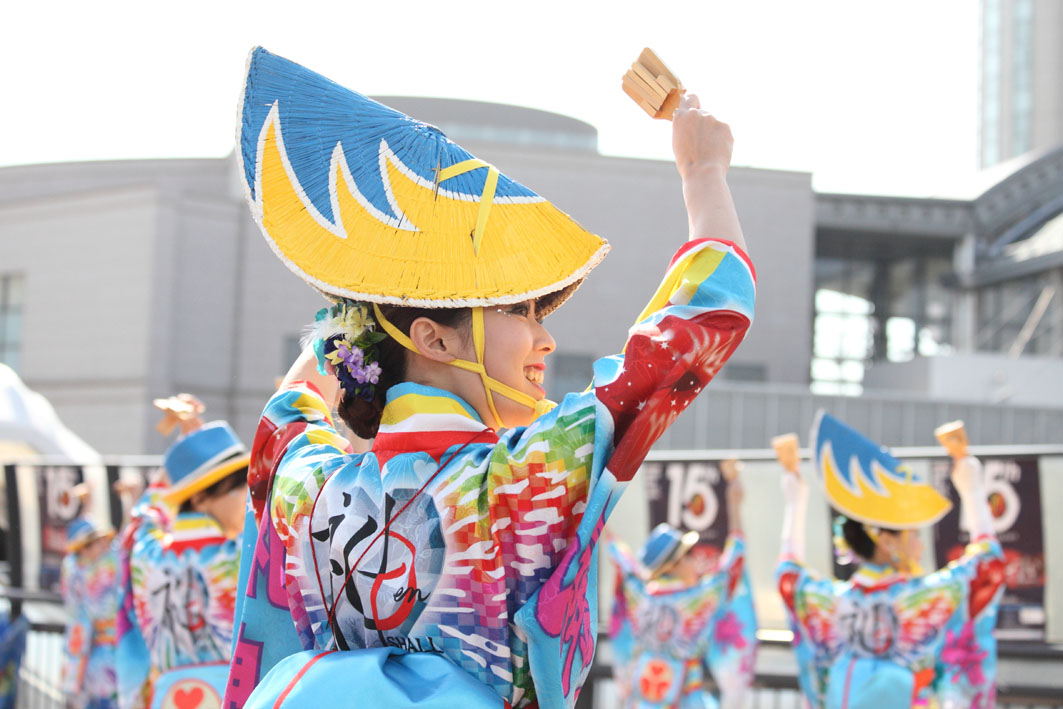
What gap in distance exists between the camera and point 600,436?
1.50 meters

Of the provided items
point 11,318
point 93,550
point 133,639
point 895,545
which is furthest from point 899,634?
point 11,318

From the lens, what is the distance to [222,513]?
4.59m

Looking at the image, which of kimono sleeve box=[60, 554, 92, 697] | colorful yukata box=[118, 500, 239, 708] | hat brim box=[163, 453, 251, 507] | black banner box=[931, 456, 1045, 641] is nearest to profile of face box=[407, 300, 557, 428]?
colorful yukata box=[118, 500, 239, 708]

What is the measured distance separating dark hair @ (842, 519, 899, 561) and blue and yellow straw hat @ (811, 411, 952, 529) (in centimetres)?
5

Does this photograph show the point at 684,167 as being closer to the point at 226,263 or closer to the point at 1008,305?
the point at 226,263

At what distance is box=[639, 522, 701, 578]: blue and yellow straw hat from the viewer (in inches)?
264

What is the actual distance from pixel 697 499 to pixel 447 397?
5.46 meters

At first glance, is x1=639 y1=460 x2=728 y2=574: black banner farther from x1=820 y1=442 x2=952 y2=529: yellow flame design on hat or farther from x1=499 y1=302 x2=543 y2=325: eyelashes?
x1=499 y1=302 x2=543 y2=325: eyelashes

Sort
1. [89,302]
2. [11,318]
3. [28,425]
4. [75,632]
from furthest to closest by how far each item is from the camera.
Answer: [11,318] → [89,302] → [28,425] → [75,632]

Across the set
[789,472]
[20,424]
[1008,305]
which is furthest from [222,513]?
[1008,305]

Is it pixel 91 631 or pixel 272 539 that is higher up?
pixel 272 539

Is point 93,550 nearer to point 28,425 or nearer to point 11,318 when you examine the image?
point 28,425

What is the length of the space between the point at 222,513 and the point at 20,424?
10.0 meters

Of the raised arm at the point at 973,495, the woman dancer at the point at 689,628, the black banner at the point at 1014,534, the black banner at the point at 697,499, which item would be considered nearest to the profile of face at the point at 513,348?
the raised arm at the point at 973,495
